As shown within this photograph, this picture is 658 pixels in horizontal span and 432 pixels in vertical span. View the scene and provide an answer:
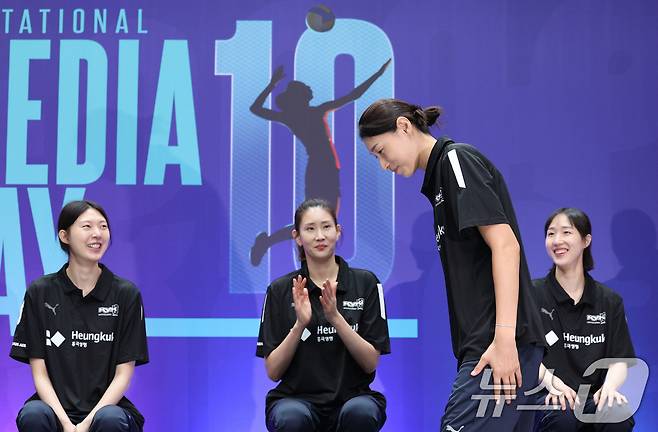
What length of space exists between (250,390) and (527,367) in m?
2.59

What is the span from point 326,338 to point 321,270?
0.32 meters

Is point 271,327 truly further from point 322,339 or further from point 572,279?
point 572,279

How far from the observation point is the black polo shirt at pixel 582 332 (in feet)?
12.7

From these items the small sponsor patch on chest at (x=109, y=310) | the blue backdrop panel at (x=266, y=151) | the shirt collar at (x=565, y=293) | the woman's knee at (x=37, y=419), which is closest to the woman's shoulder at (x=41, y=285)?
Answer: the small sponsor patch on chest at (x=109, y=310)

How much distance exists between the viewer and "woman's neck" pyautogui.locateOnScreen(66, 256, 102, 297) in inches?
149

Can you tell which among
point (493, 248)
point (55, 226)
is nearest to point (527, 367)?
point (493, 248)

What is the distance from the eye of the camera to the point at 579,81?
472 cm

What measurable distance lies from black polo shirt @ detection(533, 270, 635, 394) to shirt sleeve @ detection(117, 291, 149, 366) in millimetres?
1861

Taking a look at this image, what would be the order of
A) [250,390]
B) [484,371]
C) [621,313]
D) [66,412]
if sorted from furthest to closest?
[250,390] < [621,313] < [66,412] < [484,371]

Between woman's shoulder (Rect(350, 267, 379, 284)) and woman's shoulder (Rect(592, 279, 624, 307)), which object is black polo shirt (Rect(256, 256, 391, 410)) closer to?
woman's shoulder (Rect(350, 267, 379, 284))

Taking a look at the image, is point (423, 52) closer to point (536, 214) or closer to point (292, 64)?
point (292, 64)

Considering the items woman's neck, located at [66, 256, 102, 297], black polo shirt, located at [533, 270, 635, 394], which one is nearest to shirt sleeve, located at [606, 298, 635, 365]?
black polo shirt, located at [533, 270, 635, 394]

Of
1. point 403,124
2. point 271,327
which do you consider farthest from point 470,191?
point 271,327

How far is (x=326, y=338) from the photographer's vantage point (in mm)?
3729
